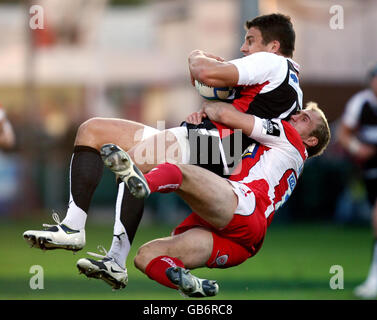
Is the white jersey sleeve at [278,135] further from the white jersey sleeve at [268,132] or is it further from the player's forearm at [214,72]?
the player's forearm at [214,72]

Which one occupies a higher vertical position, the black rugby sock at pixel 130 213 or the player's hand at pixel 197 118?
the player's hand at pixel 197 118

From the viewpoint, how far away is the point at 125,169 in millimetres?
5223

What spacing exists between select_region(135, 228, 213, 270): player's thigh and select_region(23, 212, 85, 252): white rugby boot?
0.45m

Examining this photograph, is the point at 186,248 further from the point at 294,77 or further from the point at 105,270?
the point at 294,77

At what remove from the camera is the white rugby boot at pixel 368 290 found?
9.97 metres

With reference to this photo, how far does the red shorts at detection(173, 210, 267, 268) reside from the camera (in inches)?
237

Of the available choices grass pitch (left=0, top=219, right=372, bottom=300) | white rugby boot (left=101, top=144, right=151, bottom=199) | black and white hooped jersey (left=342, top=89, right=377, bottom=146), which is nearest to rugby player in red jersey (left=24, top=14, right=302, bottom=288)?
white rugby boot (left=101, top=144, right=151, bottom=199)

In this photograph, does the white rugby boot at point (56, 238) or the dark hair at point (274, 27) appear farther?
the dark hair at point (274, 27)

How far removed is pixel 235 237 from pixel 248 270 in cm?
672

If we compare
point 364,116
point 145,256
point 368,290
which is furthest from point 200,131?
point 364,116

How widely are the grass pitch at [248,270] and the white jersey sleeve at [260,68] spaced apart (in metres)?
4.05

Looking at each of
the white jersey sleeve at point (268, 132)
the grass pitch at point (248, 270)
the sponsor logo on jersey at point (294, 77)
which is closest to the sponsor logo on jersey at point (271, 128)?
the white jersey sleeve at point (268, 132)
